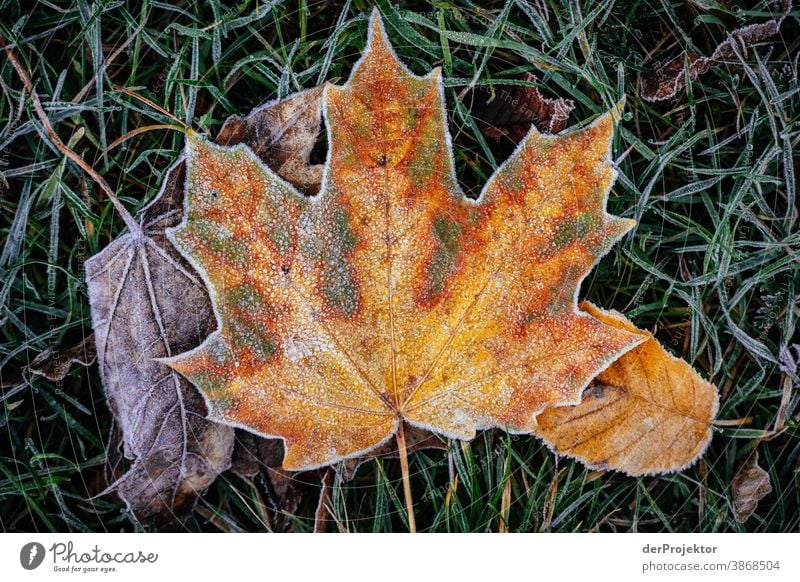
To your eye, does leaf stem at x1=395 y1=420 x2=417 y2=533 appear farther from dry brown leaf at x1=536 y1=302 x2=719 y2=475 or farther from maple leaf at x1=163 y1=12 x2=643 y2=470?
dry brown leaf at x1=536 y1=302 x2=719 y2=475

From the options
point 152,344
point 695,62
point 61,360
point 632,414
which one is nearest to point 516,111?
point 695,62

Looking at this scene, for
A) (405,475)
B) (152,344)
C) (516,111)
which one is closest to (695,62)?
(516,111)

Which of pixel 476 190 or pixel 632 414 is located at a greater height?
pixel 476 190

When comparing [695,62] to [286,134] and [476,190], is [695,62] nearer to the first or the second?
[476,190]

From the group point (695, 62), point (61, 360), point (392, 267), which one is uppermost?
point (695, 62)

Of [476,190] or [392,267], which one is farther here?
[476,190]
